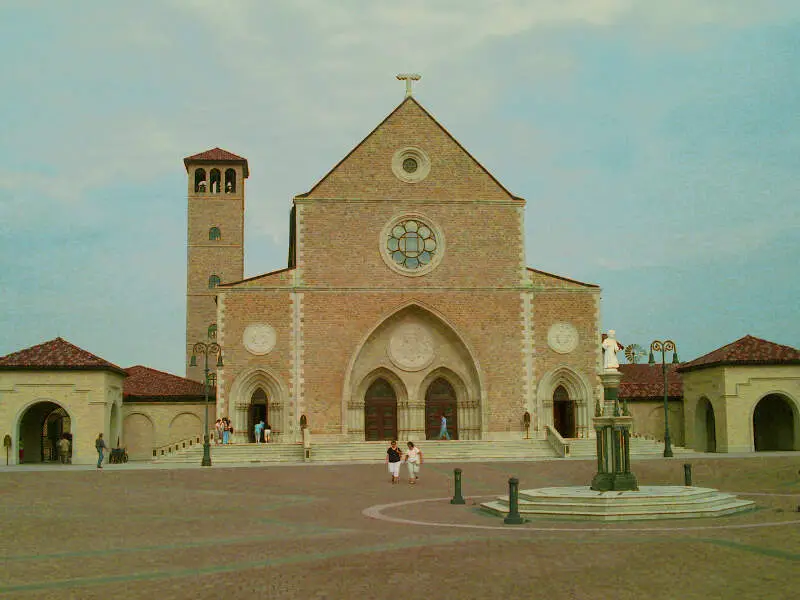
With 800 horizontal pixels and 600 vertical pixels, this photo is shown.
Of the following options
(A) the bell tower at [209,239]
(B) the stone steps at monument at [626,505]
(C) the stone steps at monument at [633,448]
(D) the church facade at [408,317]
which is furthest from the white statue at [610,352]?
(A) the bell tower at [209,239]

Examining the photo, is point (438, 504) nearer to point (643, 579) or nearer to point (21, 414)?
point (643, 579)

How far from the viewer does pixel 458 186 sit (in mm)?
44188

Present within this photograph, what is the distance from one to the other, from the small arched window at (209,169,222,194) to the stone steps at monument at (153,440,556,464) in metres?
28.1

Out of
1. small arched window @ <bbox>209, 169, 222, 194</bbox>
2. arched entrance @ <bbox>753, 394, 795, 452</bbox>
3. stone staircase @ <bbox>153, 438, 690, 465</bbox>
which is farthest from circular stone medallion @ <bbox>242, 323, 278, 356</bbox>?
small arched window @ <bbox>209, 169, 222, 194</bbox>

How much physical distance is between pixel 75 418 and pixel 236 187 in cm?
2621

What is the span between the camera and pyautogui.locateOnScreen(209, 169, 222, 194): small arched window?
63281 mm

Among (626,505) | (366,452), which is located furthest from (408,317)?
(626,505)

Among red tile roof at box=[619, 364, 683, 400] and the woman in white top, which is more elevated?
red tile roof at box=[619, 364, 683, 400]

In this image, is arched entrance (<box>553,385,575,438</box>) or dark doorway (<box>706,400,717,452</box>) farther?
dark doorway (<box>706,400,717,452</box>)

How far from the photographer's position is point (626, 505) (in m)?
17.3

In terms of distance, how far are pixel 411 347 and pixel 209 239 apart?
2362 centimetres

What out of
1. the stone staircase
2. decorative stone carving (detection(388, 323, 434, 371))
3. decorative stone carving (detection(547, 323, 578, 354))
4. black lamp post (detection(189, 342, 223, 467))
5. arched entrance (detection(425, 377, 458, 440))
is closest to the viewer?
black lamp post (detection(189, 342, 223, 467))

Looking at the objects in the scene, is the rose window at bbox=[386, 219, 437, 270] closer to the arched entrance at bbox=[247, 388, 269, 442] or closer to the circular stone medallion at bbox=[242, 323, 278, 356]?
the circular stone medallion at bbox=[242, 323, 278, 356]

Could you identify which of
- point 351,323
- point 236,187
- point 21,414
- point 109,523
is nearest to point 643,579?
point 109,523
